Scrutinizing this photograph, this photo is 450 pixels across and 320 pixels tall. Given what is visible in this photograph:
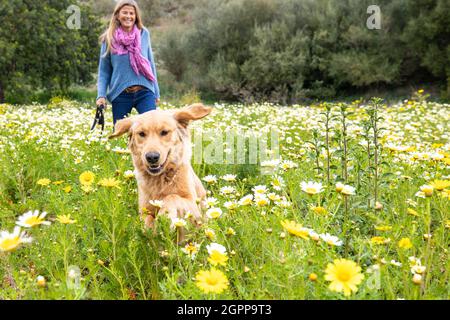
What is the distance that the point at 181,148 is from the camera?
11.6 feet

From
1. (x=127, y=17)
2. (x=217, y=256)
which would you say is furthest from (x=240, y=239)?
(x=127, y=17)

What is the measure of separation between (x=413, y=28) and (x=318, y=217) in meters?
19.3

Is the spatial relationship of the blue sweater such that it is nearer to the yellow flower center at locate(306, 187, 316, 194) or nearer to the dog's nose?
the dog's nose

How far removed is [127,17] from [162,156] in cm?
274

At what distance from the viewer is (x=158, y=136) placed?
3.37m

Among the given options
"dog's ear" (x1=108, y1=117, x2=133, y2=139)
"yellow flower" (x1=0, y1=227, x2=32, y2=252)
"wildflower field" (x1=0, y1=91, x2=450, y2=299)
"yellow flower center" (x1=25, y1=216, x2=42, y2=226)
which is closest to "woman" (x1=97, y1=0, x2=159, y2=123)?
"wildflower field" (x1=0, y1=91, x2=450, y2=299)

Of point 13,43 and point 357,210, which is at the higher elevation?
point 13,43

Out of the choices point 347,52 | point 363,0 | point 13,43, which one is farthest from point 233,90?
point 13,43

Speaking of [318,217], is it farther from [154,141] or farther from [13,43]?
[13,43]

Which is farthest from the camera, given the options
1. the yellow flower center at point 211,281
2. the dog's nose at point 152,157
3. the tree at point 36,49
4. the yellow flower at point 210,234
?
the tree at point 36,49

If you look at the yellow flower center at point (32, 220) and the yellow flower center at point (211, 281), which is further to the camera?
the yellow flower center at point (32, 220)

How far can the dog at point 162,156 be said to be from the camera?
3.20m

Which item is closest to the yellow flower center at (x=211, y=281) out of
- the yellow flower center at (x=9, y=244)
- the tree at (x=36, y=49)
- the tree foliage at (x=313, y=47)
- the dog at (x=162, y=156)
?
the yellow flower center at (x=9, y=244)

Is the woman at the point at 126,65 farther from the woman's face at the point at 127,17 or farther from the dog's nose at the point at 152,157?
the dog's nose at the point at 152,157
